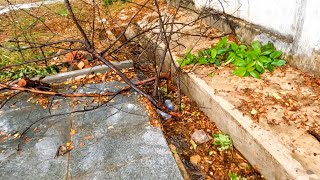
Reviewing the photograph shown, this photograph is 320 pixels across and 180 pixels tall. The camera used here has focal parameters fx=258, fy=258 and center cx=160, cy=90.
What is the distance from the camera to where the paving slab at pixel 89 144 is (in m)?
2.81

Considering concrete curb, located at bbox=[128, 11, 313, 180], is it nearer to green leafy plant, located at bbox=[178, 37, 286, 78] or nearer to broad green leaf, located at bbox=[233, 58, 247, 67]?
green leafy plant, located at bbox=[178, 37, 286, 78]

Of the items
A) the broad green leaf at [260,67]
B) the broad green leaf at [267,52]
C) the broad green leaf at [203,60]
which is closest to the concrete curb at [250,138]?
the broad green leaf at [203,60]

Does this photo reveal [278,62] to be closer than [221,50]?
Yes

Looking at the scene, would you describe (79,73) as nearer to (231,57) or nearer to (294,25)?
(231,57)

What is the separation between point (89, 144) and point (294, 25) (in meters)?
3.12

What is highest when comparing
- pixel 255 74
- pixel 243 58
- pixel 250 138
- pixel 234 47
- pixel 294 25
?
pixel 294 25

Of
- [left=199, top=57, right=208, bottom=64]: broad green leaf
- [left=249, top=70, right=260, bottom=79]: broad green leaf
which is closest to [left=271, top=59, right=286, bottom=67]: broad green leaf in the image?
[left=249, top=70, right=260, bottom=79]: broad green leaf

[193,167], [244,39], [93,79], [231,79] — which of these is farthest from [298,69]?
[93,79]

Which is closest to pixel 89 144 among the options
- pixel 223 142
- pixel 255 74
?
pixel 223 142

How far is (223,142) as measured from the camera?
322cm

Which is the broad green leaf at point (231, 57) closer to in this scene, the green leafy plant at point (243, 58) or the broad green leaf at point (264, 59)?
the green leafy plant at point (243, 58)

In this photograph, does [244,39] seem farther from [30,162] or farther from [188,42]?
[30,162]

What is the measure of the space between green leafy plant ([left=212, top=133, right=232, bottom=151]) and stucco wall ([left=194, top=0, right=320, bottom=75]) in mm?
1446

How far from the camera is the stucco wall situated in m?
3.18
